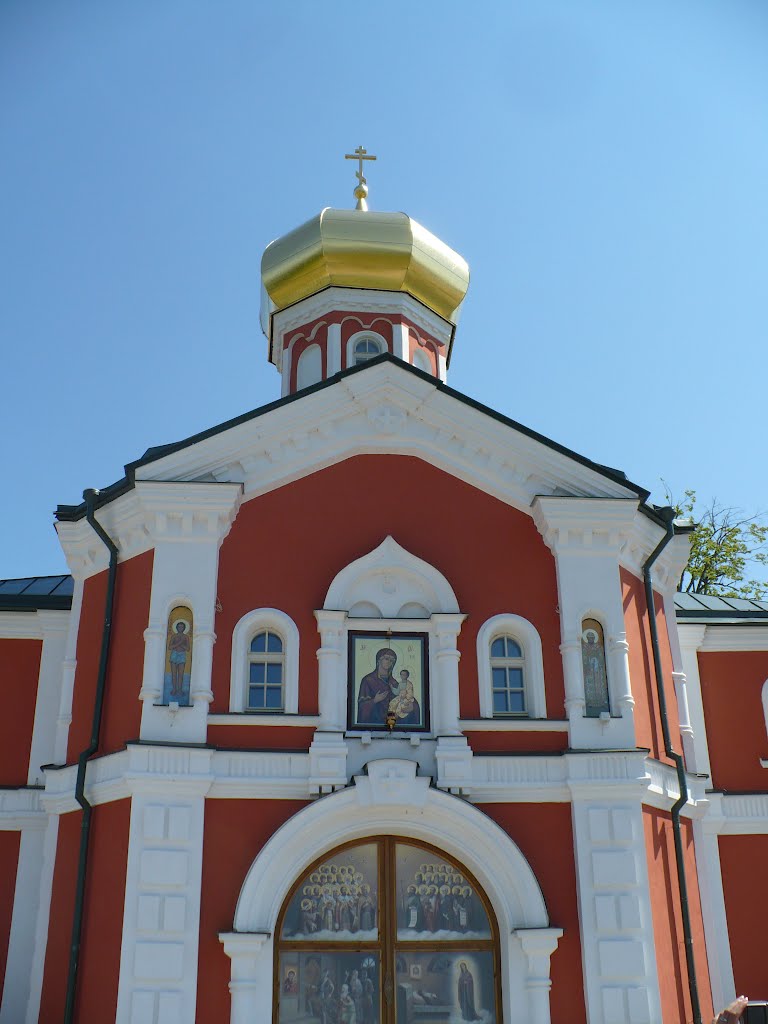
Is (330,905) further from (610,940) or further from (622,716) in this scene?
(622,716)

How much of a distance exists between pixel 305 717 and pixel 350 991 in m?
2.28

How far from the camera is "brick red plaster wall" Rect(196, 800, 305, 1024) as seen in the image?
9117 millimetres

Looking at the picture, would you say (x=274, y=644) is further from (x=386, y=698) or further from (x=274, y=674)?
(x=386, y=698)

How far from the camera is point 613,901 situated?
957cm

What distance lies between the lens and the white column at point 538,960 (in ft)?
30.6

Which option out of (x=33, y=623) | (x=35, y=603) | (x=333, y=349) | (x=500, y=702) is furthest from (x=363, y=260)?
(x=500, y=702)

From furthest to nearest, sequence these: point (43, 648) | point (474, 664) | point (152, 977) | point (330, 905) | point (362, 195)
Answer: point (362, 195)
point (43, 648)
point (474, 664)
point (330, 905)
point (152, 977)

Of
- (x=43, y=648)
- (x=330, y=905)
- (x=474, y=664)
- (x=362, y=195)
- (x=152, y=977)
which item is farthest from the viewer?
(x=362, y=195)

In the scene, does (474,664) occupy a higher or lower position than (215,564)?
lower

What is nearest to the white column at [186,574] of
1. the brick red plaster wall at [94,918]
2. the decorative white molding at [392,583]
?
the brick red plaster wall at [94,918]

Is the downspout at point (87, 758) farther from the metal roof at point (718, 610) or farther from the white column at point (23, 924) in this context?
the metal roof at point (718, 610)

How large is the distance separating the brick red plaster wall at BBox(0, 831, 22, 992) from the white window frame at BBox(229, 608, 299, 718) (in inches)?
121

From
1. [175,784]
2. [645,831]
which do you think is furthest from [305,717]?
[645,831]

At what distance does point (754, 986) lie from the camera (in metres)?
10.9
